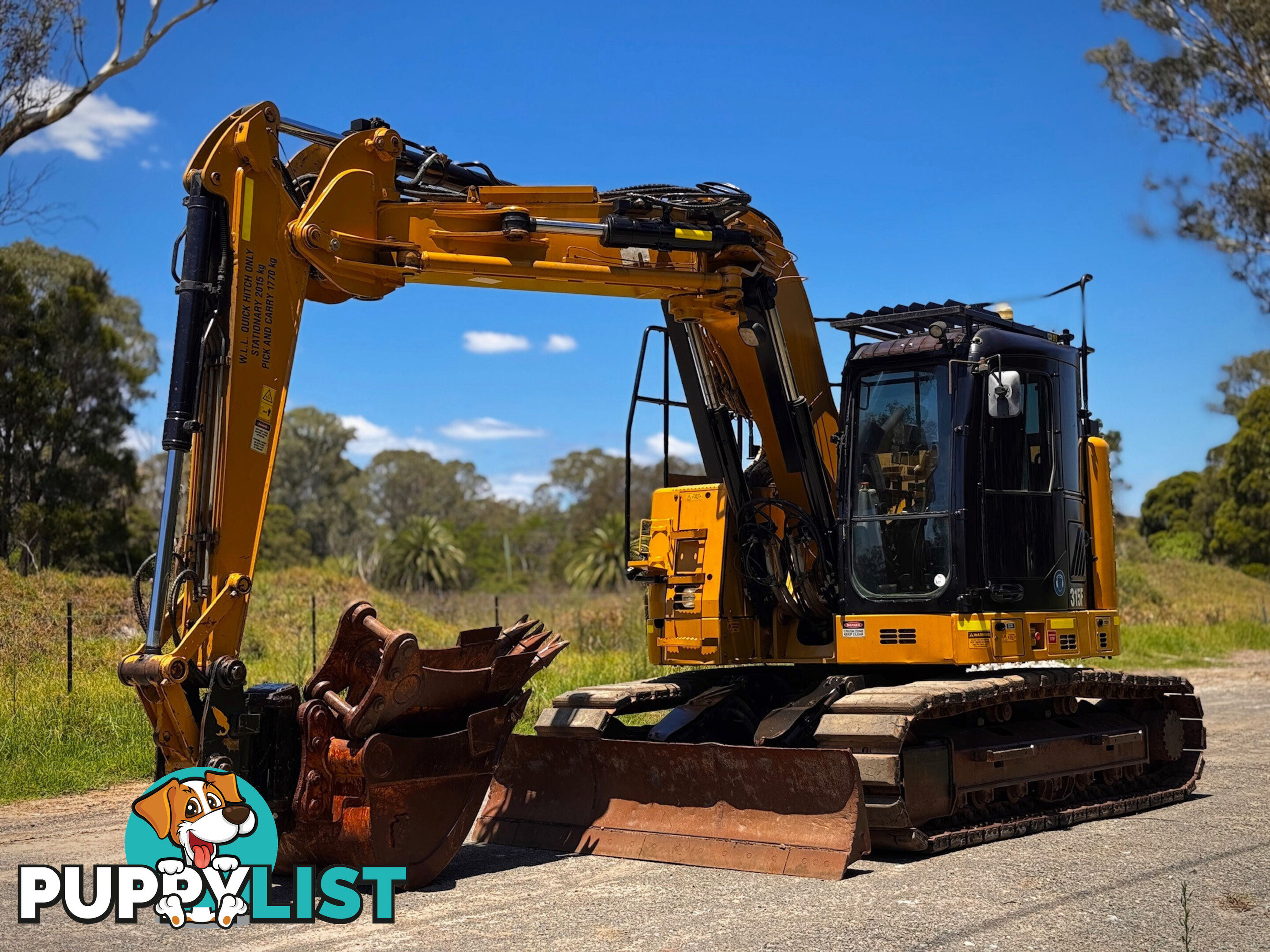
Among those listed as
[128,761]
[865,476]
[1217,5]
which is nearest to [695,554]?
[865,476]

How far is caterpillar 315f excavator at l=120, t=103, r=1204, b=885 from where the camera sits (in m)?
6.93

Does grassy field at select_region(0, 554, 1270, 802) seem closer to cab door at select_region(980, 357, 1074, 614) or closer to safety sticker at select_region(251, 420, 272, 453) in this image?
safety sticker at select_region(251, 420, 272, 453)

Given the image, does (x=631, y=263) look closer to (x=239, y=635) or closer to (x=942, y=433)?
(x=942, y=433)

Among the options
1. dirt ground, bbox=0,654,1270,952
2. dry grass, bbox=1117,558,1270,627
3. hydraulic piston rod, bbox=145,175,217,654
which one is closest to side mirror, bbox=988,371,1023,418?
dirt ground, bbox=0,654,1270,952

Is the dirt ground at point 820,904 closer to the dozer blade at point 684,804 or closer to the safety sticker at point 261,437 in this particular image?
the dozer blade at point 684,804

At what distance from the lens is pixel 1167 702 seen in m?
10.8

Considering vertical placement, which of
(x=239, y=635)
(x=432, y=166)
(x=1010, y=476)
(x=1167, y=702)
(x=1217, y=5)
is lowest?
(x=1167, y=702)

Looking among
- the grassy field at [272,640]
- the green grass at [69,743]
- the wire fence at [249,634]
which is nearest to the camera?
the green grass at [69,743]

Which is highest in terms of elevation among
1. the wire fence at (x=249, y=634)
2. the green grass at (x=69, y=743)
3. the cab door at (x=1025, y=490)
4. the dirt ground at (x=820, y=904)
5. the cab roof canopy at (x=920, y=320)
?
the cab roof canopy at (x=920, y=320)

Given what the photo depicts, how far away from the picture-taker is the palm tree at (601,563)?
53562 millimetres

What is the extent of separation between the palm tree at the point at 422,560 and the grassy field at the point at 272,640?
20633mm

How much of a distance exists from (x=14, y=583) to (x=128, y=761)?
9.94 m

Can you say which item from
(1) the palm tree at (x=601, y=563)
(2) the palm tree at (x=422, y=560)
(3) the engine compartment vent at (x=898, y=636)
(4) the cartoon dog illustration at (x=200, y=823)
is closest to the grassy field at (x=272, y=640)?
(4) the cartoon dog illustration at (x=200, y=823)

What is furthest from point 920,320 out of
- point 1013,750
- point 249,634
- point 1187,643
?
point 1187,643
